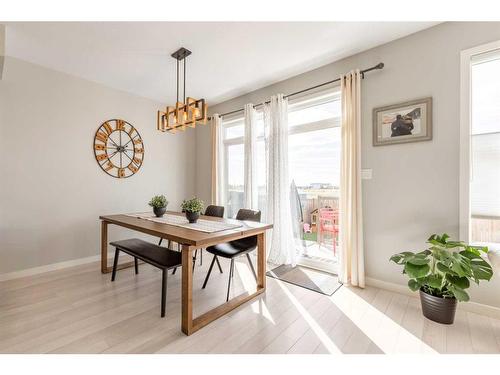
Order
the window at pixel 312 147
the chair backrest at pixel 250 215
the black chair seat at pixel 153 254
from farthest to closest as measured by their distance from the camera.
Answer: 1. the window at pixel 312 147
2. the chair backrest at pixel 250 215
3. the black chair seat at pixel 153 254

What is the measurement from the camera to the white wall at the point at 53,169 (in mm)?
2670

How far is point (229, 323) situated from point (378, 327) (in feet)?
3.78

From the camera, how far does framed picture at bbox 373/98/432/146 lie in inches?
86.2

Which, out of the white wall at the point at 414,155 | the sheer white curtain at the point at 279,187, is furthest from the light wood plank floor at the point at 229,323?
the sheer white curtain at the point at 279,187

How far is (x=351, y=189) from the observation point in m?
2.52

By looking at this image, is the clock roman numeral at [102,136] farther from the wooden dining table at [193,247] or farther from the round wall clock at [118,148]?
the wooden dining table at [193,247]

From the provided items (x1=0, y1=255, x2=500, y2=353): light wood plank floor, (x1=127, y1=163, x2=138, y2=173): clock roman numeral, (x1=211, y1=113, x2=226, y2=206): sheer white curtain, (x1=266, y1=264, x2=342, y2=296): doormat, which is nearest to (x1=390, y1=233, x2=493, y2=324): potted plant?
(x1=0, y1=255, x2=500, y2=353): light wood plank floor

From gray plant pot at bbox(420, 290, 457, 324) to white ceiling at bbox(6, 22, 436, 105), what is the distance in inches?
95.0

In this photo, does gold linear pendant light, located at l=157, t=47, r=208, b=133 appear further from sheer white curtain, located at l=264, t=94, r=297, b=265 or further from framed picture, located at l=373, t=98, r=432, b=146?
framed picture, located at l=373, t=98, r=432, b=146

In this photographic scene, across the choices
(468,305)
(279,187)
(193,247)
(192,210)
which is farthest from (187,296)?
(468,305)

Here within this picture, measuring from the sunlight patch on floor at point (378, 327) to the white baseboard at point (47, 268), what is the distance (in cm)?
323

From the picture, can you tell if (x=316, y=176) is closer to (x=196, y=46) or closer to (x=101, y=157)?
(x=196, y=46)
